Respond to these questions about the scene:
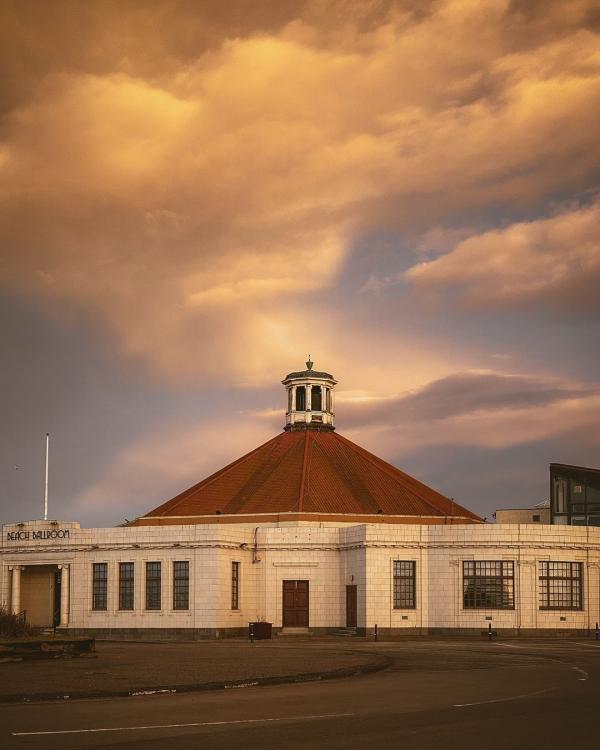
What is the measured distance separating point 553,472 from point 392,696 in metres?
65.7

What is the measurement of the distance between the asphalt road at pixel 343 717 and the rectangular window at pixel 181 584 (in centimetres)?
3988

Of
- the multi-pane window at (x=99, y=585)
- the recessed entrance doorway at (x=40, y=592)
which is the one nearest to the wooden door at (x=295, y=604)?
the multi-pane window at (x=99, y=585)

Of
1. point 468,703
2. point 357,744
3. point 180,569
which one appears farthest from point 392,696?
point 180,569

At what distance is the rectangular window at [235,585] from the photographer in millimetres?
69625

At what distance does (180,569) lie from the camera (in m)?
68.1

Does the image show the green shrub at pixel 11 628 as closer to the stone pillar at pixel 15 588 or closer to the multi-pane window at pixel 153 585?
the multi-pane window at pixel 153 585

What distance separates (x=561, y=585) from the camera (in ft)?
217

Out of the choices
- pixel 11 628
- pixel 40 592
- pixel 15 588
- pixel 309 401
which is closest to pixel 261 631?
pixel 15 588

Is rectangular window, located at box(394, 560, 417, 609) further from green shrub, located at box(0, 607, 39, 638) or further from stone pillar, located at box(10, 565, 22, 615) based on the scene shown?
green shrub, located at box(0, 607, 39, 638)

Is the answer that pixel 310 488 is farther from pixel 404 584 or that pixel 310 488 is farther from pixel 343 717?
pixel 343 717

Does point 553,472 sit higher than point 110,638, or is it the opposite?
point 553,472

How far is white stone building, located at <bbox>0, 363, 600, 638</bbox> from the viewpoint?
65.5m

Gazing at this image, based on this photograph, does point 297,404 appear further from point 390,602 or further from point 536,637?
point 536,637

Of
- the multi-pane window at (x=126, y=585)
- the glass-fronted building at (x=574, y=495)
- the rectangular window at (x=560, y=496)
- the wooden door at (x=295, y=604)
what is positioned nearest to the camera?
the multi-pane window at (x=126, y=585)
